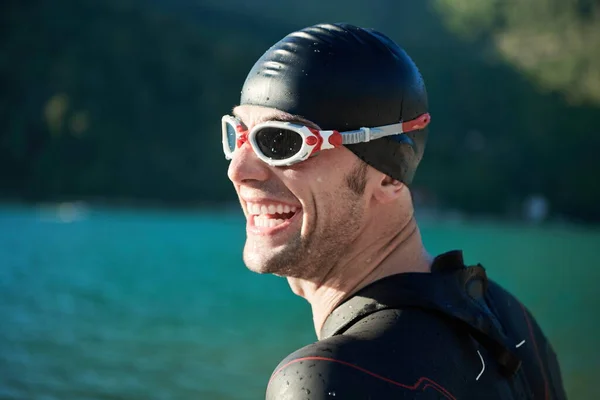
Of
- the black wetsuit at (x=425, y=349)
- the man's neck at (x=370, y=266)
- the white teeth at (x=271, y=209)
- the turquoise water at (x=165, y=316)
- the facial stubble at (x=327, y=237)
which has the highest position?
the white teeth at (x=271, y=209)

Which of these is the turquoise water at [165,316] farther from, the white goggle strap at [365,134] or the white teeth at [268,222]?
the white goggle strap at [365,134]

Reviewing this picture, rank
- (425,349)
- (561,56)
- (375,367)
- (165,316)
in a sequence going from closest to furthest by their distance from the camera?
1. (375,367)
2. (425,349)
3. (165,316)
4. (561,56)

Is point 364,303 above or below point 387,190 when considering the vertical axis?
below

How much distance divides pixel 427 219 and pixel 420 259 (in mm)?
144727

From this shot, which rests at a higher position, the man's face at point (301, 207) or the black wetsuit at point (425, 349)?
the man's face at point (301, 207)

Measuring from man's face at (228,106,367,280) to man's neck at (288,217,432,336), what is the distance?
6 centimetres

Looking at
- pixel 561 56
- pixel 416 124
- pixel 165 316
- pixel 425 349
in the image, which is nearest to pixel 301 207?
pixel 416 124

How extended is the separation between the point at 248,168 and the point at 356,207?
1.22 ft

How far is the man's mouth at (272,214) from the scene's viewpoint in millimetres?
2738

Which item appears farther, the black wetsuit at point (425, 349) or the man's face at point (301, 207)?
the man's face at point (301, 207)

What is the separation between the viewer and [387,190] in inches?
111

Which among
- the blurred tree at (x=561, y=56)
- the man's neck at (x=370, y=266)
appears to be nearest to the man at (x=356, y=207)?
the man's neck at (x=370, y=266)

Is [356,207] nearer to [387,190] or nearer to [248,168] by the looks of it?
[387,190]

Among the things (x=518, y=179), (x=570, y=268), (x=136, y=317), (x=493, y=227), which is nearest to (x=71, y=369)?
(x=136, y=317)
